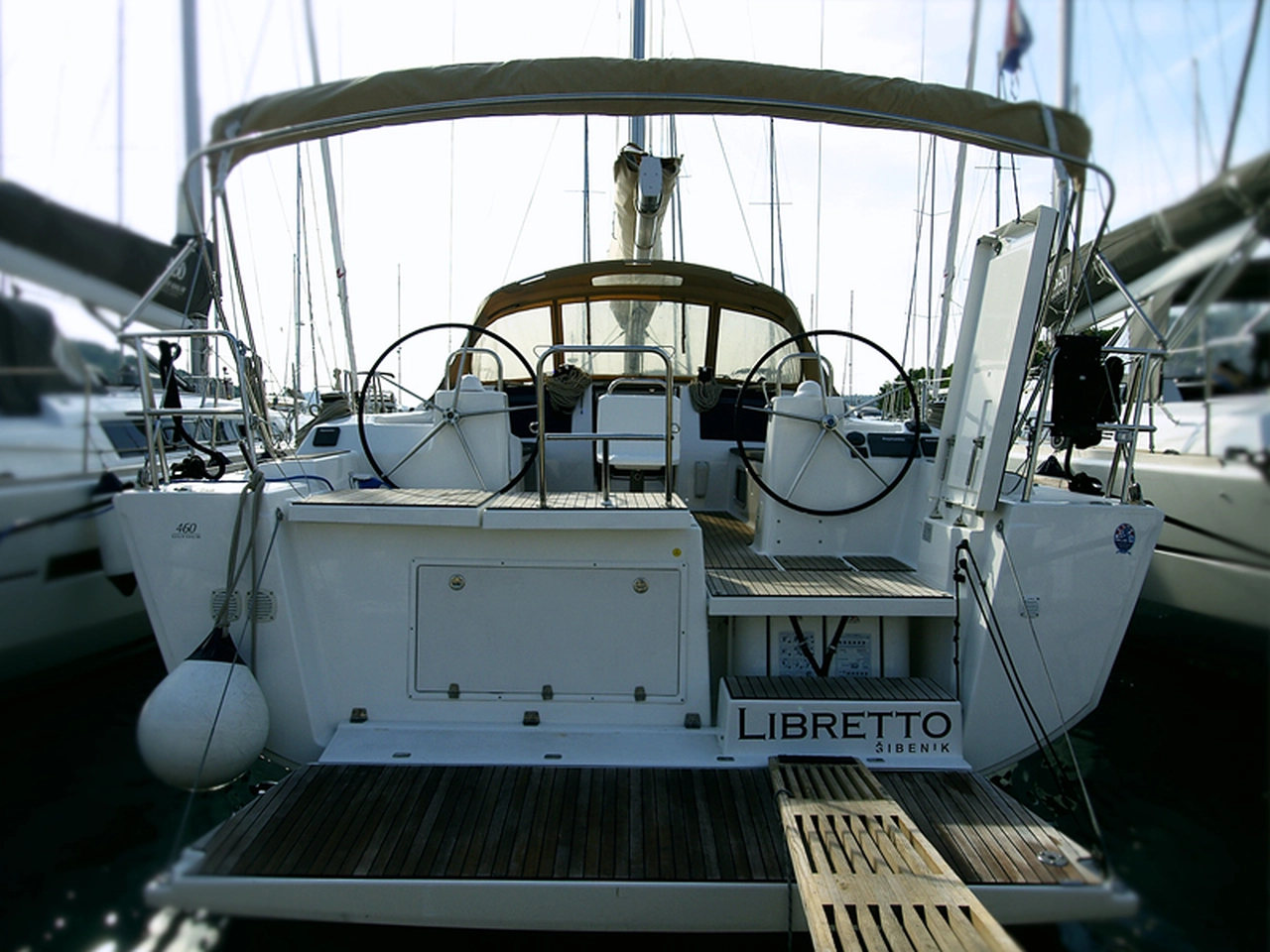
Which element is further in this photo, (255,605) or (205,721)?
(255,605)

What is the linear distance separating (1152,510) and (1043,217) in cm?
123

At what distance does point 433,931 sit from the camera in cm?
255

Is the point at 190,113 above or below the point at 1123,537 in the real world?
above

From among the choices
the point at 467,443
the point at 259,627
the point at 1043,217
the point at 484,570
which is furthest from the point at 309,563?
the point at 1043,217

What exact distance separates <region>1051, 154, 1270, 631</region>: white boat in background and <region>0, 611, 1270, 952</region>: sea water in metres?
0.09

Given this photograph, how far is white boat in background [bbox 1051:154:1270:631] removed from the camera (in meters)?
0.96

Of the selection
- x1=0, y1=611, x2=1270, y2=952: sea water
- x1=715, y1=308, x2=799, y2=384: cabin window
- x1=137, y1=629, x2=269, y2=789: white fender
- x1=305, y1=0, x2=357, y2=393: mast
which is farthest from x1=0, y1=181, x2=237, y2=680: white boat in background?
x1=715, y1=308, x2=799, y2=384: cabin window

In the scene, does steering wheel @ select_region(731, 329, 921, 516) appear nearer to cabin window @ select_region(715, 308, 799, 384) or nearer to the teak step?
the teak step

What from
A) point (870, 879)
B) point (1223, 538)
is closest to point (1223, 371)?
point (1223, 538)

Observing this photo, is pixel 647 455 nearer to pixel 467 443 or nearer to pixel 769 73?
pixel 467 443

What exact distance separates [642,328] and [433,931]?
4.82 meters

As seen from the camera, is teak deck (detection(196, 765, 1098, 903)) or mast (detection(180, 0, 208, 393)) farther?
teak deck (detection(196, 765, 1098, 903))

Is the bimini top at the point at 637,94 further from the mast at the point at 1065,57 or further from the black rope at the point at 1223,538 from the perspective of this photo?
the black rope at the point at 1223,538

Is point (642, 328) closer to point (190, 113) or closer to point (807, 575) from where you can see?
point (807, 575)
